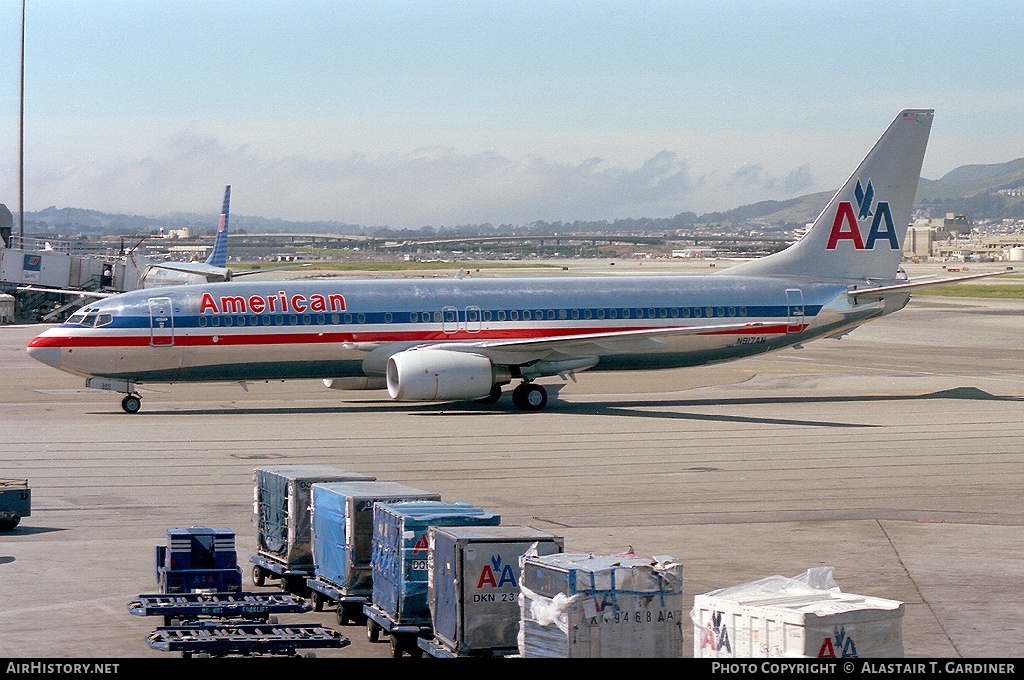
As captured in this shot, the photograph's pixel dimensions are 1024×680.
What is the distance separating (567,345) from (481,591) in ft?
86.3

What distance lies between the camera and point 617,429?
35500 millimetres

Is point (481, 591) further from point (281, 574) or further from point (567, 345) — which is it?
point (567, 345)

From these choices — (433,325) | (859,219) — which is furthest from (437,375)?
(859,219)

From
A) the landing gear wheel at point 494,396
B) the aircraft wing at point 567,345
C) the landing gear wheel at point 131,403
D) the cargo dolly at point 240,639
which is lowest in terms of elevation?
the landing gear wheel at point 131,403

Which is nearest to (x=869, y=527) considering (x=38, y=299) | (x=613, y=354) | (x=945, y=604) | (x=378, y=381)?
(x=945, y=604)

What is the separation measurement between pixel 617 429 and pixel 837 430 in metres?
5.55

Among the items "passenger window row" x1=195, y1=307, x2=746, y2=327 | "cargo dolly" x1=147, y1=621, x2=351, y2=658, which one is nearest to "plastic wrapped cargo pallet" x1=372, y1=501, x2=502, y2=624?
"cargo dolly" x1=147, y1=621, x2=351, y2=658

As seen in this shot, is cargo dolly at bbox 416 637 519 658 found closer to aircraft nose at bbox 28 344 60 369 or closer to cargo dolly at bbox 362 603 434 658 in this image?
cargo dolly at bbox 362 603 434 658

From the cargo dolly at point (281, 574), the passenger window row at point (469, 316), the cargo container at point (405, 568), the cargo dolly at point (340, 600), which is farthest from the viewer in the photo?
the passenger window row at point (469, 316)

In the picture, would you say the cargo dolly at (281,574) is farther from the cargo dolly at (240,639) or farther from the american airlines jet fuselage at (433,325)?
the american airlines jet fuselage at (433,325)

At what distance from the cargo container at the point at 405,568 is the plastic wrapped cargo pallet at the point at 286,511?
2574mm

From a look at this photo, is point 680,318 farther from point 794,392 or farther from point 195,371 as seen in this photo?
point 195,371

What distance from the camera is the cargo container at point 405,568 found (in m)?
14.5

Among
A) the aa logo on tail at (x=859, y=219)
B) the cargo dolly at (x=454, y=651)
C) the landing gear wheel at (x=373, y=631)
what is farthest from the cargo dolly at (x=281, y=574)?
Result: the aa logo on tail at (x=859, y=219)
